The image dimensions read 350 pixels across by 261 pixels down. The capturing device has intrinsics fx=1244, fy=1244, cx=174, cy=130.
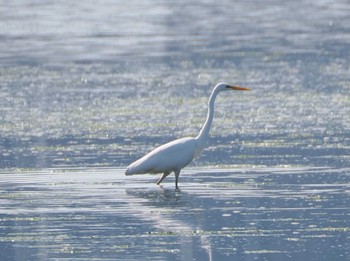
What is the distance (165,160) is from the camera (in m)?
15.5

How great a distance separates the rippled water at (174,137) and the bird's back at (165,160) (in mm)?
257

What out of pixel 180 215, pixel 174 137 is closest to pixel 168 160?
pixel 180 215

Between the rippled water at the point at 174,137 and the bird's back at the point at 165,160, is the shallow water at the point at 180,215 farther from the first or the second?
the bird's back at the point at 165,160

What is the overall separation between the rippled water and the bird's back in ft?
0.84

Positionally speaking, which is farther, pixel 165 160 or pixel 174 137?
pixel 174 137

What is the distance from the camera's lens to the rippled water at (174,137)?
481 inches

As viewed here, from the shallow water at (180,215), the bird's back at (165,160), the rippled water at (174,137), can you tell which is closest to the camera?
the shallow water at (180,215)

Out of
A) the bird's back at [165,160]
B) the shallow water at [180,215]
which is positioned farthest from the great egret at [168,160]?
the shallow water at [180,215]

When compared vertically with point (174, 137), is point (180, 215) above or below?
above

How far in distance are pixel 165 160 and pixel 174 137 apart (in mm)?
3870

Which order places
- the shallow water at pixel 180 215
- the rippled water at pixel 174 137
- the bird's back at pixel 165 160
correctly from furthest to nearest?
the bird's back at pixel 165 160 → the rippled water at pixel 174 137 → the shallow water at pixel 180 215

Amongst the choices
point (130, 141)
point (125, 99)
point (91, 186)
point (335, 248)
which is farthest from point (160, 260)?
point (125, 99)

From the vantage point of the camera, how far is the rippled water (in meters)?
12.2

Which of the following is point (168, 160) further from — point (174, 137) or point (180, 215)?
point (174, 137)
